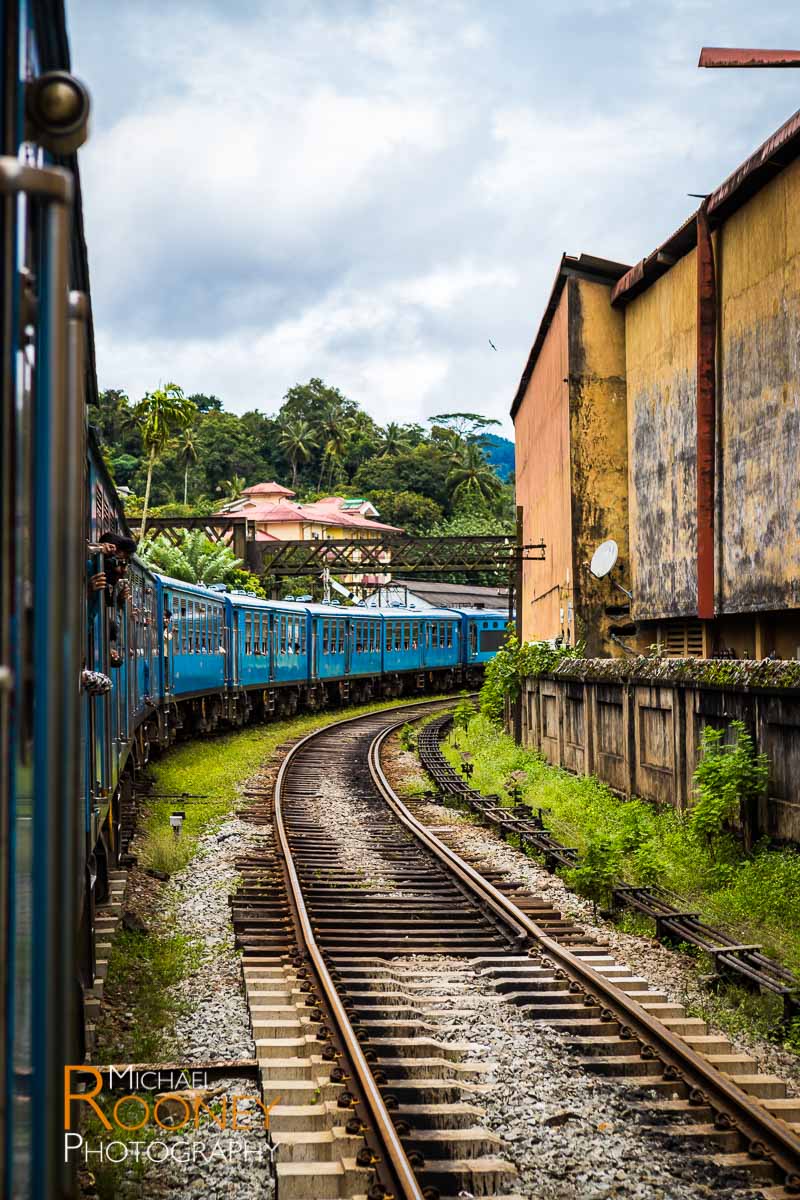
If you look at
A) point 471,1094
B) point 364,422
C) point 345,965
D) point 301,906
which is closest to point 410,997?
point 345,965

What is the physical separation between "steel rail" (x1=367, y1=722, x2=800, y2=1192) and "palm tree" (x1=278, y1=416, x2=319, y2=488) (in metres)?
89.6

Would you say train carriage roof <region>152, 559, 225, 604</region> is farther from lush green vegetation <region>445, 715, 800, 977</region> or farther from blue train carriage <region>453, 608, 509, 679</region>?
blue train carriage <region>453, 608, 509, 679</region>

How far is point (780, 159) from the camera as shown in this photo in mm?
14352

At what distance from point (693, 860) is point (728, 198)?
9.49 metres

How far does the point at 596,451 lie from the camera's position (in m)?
21.0

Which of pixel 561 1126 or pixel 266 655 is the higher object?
pixel 266 655

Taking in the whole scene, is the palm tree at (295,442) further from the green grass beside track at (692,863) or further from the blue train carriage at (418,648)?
the green grass beside track at (692,863)

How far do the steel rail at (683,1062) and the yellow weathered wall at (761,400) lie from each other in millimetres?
7217

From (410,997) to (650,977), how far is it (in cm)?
167

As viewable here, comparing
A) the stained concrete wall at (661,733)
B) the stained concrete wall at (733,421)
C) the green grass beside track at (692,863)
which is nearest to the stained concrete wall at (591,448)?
the stained concrete wall at (733,421)

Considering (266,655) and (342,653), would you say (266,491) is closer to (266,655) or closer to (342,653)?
(342,653)

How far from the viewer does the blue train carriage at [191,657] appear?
1762cm

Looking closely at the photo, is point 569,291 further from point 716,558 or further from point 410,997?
point 410,997

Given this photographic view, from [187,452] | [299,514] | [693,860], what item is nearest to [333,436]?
[187,452]
